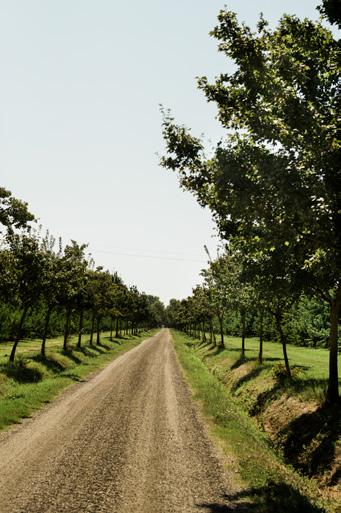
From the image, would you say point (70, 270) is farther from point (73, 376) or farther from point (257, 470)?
point (257, 470)

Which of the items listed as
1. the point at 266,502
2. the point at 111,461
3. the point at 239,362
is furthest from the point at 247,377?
the point at 266,502

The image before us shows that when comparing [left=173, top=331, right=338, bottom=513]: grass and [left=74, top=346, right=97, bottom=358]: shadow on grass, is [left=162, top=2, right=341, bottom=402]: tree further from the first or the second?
[left=74, top=346, right=97, bottom=358]: shadow on grass

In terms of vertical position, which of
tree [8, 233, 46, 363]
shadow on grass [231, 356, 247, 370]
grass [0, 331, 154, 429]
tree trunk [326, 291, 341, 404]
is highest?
tree [8, 233, 46, 363]

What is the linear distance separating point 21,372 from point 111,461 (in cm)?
1397

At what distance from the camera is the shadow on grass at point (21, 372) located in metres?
21.7

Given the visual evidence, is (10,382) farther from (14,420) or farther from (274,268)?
(274,268)

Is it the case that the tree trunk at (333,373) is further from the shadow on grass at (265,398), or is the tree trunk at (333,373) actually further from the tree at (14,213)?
the tree at (14,213)

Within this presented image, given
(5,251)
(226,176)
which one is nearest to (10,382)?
(5,251)

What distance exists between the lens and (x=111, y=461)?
1077 centimetres

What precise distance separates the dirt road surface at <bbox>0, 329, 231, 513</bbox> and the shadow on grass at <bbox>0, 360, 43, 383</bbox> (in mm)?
4758

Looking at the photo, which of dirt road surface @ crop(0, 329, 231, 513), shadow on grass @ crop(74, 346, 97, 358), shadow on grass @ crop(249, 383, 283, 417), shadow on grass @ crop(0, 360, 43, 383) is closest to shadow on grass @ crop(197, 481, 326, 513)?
dirt road surface @ crop(0, 329, 231, 513)

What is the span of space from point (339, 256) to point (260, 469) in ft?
20.7

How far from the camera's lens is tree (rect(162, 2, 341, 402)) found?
7.98m

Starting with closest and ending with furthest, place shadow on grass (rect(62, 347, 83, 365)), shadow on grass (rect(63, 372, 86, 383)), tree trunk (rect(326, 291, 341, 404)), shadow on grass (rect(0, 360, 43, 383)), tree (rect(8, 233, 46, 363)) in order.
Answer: tree trunk (rect(326, 291, 341, 404)), shadow on grass (rect(0, 360, 43, 383)), shadow on grass (rect(63, 372, 86, 383)), tree (rect(8, 233, 46, 363)), shadow on grass (rect(62, 347, 83, 365))
